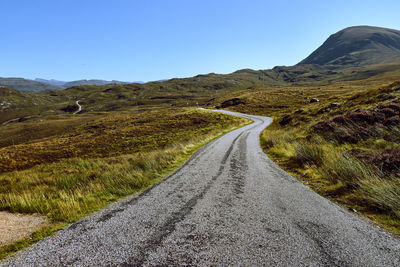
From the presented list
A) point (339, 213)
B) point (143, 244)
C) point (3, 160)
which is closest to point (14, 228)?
point (143, 244)

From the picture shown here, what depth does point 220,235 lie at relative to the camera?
4.32 m

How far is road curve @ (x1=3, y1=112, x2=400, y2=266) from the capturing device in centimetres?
355

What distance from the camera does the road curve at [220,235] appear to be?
11.7ft

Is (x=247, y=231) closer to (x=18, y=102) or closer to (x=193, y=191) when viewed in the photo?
(x=193, y=191)

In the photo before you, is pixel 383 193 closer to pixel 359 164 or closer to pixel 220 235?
pixel 359 164

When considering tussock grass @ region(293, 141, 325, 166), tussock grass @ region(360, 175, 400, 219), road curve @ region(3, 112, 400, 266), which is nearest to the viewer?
road curve @ region(3, 112, 400, 266)

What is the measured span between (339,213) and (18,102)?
235 meters

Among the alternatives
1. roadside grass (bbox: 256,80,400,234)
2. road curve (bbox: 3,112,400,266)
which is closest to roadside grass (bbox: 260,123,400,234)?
roadside grass (bbox: 256,80,400,234)

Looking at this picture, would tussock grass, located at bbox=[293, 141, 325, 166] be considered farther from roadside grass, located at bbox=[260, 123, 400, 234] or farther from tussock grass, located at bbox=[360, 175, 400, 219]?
tussock grass, located at bbox=[360, 175, 400, 219]

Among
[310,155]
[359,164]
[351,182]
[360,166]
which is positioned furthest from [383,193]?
[310,155]

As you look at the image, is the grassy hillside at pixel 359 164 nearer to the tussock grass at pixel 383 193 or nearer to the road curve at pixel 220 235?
the tussock grass at pixel 383 193

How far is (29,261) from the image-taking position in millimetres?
3490

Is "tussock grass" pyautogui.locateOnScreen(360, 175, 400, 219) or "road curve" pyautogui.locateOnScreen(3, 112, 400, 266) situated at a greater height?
"tussock grass" pyautogui.locateOnScreen(360, 175, 400, 219)

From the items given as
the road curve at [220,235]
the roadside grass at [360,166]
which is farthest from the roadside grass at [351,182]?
the road curve at [220,235]
